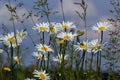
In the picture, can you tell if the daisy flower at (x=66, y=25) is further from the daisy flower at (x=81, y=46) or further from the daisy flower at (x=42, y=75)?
the daisy flower at (x=42, y=75)

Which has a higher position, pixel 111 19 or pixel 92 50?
pixel 111 19

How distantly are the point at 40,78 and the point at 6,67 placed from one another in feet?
1.90

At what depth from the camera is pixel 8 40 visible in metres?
3.44

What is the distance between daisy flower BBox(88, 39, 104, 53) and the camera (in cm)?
319

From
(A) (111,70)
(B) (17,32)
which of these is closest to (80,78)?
(B) (17,32)

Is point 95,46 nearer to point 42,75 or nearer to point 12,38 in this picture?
point 42,75

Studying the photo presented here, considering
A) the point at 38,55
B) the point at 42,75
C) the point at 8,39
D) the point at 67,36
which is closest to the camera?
the point at 42,75

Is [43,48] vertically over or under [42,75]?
over

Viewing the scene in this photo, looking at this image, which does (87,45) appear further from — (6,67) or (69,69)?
(6,67)

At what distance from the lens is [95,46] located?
324 cm

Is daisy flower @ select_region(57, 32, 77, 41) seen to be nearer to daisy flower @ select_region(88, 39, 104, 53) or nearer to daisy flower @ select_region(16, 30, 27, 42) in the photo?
daisy flower @ select_region(88, 39, 104, 53)

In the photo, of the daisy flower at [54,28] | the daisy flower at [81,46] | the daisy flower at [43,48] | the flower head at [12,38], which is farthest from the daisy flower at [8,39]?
the daisy flower at [81,46]

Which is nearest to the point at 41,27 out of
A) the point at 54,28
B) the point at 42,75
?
the point at 54,28

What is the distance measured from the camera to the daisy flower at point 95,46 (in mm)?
3186
